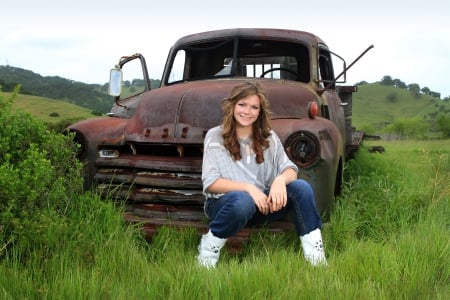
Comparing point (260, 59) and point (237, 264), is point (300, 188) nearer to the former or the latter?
point (237, 264)

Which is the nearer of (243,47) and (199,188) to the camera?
(199,188)

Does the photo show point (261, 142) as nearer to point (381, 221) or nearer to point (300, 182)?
point (300, 182)

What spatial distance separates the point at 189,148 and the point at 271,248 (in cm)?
94

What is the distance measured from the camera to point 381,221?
3752 mm

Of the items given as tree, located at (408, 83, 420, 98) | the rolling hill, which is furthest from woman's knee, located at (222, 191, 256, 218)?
tree, located at (408, 83, 420, 98)

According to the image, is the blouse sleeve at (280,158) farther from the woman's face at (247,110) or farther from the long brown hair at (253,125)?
the woman's face at (247,110)

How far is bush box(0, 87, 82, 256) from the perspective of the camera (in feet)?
8.59

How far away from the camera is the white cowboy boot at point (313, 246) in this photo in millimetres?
2854

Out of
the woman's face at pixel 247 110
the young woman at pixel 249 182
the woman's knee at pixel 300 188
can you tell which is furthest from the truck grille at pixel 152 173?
the woman's knee at pixel 300 188

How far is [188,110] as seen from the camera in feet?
12.2

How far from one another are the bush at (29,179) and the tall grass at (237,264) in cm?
11

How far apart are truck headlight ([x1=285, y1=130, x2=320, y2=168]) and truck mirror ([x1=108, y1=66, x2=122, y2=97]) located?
1793mm

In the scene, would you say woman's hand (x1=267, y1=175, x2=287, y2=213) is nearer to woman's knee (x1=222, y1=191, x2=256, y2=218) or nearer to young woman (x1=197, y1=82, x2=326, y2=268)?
young woman (x1=197, y1=82, x2=326, y2=268)

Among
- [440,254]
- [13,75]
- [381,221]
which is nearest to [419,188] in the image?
[381,221]
